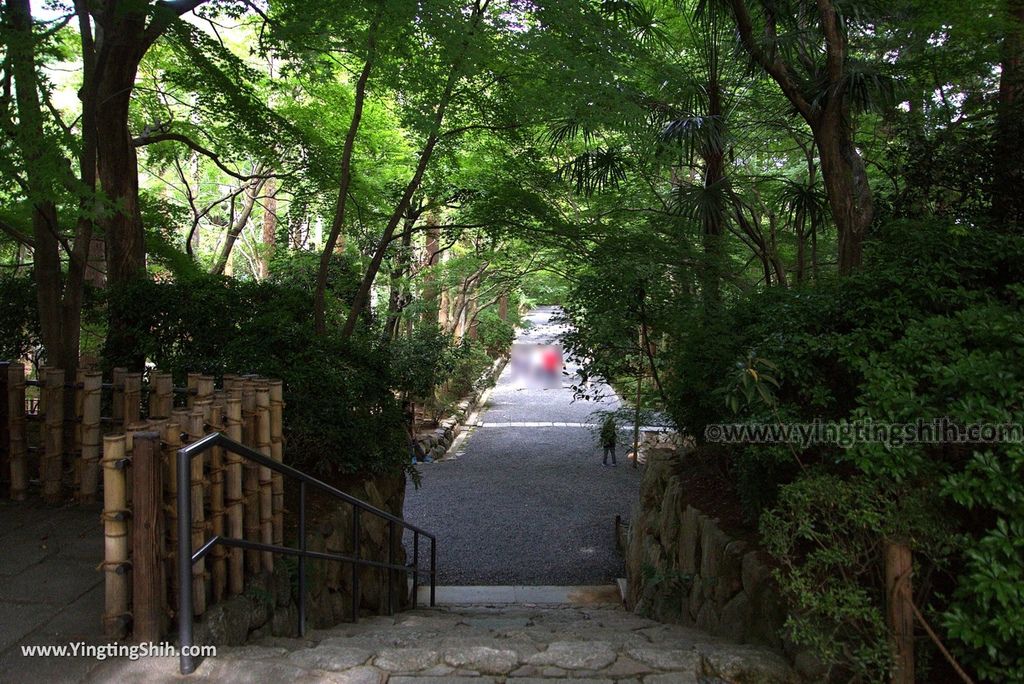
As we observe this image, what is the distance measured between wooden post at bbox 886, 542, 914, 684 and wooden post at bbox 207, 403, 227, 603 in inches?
104

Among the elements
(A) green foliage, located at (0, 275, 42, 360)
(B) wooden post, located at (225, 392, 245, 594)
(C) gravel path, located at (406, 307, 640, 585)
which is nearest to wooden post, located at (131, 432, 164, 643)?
(B) wooden post, located at (225, 392, 245, 594)

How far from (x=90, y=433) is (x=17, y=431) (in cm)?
51

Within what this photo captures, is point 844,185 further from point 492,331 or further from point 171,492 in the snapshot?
point 492,331

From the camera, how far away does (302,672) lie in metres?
2.56

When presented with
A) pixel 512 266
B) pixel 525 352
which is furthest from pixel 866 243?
pixel 525 352

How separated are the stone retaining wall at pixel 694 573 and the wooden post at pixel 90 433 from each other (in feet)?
12.4

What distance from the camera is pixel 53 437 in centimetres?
412

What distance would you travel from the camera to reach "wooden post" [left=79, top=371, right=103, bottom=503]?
3994 mm

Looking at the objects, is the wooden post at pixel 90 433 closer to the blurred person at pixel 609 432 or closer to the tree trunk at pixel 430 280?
the blurred person at pixel 609 432

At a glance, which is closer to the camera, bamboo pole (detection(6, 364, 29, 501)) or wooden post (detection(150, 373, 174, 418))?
wooden post (detection(150, 373, 174, 418))

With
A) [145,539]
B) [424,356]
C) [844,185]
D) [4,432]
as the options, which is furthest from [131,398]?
[424,356]

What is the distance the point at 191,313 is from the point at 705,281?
497 centimetres

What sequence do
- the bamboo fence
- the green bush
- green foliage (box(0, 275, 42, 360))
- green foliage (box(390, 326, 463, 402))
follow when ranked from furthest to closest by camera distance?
green foliage (box(390, 326, 463, 402)) → green foliage (box(0, 275, 42, 360)) → the bamboo fence → the green bush

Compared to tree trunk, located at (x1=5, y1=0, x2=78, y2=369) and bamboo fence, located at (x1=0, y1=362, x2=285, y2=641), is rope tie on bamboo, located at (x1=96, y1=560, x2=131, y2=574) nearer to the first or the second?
bamboo fence, located at (x1=0, y1=362, x2=285, y2=641)
